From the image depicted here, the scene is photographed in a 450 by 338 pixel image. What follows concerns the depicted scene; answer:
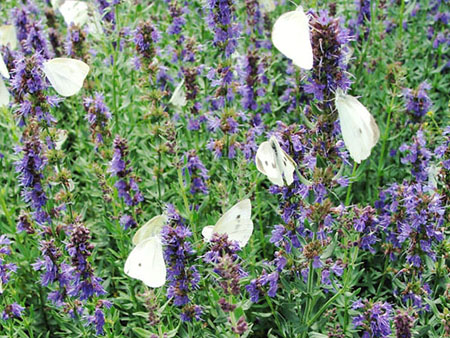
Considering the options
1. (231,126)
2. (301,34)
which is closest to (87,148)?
(231,126)

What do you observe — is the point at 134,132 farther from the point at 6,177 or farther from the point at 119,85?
the point at 6,177

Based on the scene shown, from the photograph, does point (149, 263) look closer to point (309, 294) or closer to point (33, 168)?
point (309, 294)

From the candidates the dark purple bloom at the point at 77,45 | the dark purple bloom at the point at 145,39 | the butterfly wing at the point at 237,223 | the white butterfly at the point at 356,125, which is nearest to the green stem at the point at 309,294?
the butterfly wing at the point at 237,223

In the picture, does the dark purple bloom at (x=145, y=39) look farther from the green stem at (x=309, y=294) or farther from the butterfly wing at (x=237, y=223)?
the green stem at (x=309, y=294)

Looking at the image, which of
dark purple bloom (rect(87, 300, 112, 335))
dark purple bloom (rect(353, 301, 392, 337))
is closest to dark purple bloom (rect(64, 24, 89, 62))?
dark purple bloom (rect(87, 300, 112, 335))

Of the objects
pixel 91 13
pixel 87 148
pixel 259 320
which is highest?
pixel 91 13

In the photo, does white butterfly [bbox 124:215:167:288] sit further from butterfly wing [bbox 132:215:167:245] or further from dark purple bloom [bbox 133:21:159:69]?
dark purple bloom [bbox 133:21:159:69]
